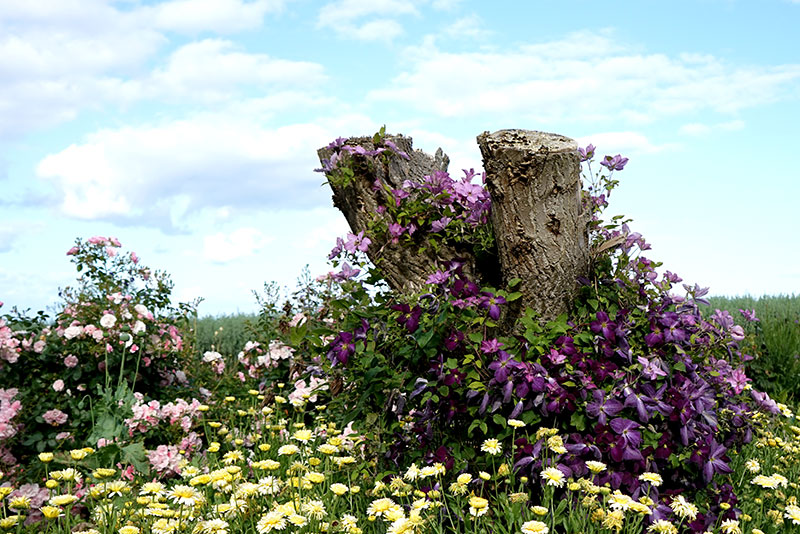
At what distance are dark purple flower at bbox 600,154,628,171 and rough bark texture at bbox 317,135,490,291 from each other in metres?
0.99

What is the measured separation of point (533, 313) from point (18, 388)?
15.3ft

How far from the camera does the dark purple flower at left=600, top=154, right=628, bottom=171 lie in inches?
159

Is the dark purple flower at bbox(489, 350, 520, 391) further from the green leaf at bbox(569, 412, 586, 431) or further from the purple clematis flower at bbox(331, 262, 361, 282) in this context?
the purple clematis flower at bbox(331, 262, 361, 282)

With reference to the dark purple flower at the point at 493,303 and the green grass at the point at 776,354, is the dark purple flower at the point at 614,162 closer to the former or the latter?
the dark purple flower at the point at 493,303

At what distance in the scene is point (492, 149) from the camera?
144 inches

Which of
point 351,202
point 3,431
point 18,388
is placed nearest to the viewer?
point 351,202

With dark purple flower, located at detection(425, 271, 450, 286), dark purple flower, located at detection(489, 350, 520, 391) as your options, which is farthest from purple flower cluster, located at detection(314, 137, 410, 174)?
dark purple flower, located at detection(489, 350, 520, 391)

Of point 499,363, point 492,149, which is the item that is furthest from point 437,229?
point 499,363

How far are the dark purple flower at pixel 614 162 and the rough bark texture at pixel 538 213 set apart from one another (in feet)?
1.21

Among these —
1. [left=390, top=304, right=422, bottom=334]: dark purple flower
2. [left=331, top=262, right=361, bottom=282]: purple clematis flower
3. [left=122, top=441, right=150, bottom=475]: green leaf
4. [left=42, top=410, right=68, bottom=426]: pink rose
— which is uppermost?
[left=331, top=262, right=361, bottom=282]: purple clematis flower

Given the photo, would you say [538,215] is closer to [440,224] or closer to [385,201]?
[440,224]

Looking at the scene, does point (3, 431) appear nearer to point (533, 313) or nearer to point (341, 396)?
point (341, 396)

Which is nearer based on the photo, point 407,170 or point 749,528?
point 749,528

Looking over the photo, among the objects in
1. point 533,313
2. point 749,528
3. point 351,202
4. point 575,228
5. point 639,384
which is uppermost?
point 351,202
